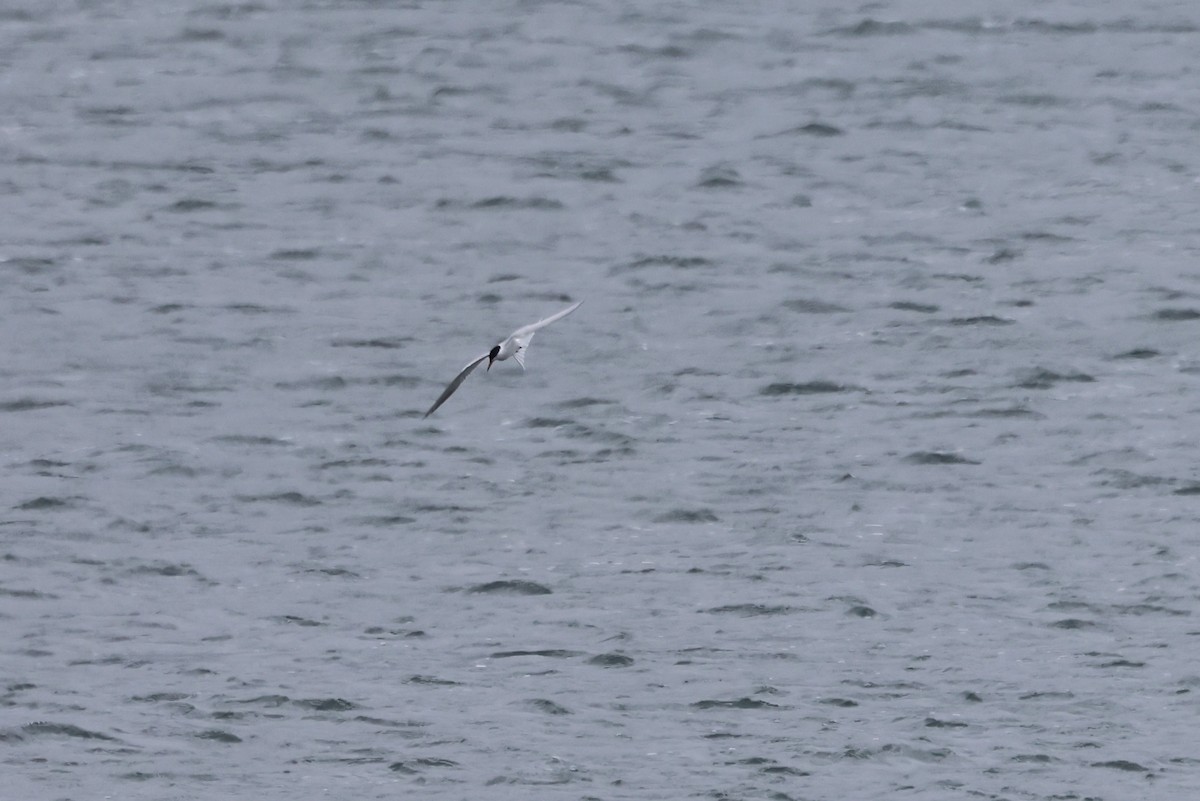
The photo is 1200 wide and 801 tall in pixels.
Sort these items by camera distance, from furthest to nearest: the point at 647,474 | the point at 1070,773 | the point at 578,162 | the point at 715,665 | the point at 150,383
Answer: the point at 578,162 < the point at 150,383 < the point at 647,474 < the point at 715,665 < the point at 1070,773

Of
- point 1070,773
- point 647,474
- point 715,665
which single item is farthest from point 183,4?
point 1070,773

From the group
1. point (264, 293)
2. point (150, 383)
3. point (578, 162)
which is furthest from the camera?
point (578, 162)

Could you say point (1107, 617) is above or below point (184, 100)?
below

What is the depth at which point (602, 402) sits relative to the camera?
2725 cm

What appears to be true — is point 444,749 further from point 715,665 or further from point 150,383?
point 150,383

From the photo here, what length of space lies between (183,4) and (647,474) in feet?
56.5

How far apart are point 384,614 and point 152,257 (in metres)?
9.71

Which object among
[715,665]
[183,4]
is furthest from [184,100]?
[715,665]

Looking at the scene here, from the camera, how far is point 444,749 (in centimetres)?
2030

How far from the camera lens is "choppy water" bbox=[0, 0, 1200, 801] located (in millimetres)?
20781

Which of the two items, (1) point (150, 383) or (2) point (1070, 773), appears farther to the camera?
(1) point (150, 383)

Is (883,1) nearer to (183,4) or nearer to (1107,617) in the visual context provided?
(183,4)

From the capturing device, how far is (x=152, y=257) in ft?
103

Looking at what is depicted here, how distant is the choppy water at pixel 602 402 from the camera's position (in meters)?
20.8
